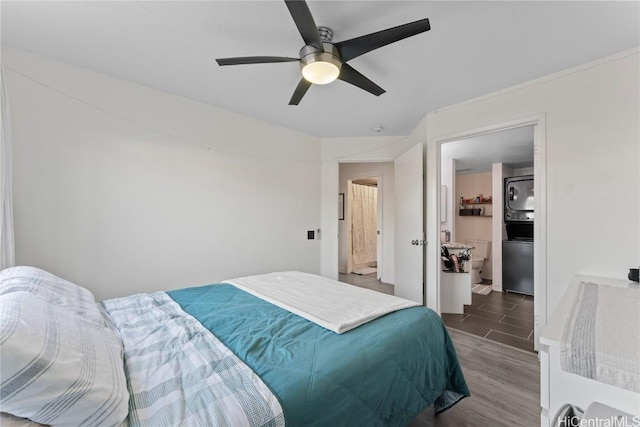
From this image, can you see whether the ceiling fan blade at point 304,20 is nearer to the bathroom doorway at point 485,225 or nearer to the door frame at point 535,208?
the door frame at point 535,208

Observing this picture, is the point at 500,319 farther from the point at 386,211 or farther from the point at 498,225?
the point at 386,211

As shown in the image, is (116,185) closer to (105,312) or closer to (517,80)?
(105,312)

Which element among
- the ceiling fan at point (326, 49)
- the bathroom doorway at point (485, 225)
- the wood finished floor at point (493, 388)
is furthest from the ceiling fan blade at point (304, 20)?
the wood finished floor at point (493, 388)

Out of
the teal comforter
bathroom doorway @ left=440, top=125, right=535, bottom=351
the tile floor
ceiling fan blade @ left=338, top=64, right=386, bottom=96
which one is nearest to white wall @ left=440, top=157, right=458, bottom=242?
bathroom doorway @ left=440, top=125, right=535, bottom=351

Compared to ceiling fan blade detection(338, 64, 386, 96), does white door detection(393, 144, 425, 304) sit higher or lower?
lower

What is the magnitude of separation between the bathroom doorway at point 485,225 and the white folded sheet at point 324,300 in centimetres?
177

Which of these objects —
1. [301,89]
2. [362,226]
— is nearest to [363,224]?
[362,226]

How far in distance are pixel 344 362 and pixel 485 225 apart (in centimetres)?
522


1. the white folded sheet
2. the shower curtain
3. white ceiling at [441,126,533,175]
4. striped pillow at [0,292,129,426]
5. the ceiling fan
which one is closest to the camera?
striped pillow at [0,292,129,426]

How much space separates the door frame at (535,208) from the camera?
227cm

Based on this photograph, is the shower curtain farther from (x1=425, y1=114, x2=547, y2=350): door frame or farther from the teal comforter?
the teal comforter

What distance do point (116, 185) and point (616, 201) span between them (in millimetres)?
3932

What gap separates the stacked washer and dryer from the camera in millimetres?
Result: 4172

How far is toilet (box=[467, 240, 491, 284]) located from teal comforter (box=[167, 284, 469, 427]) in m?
3.80
